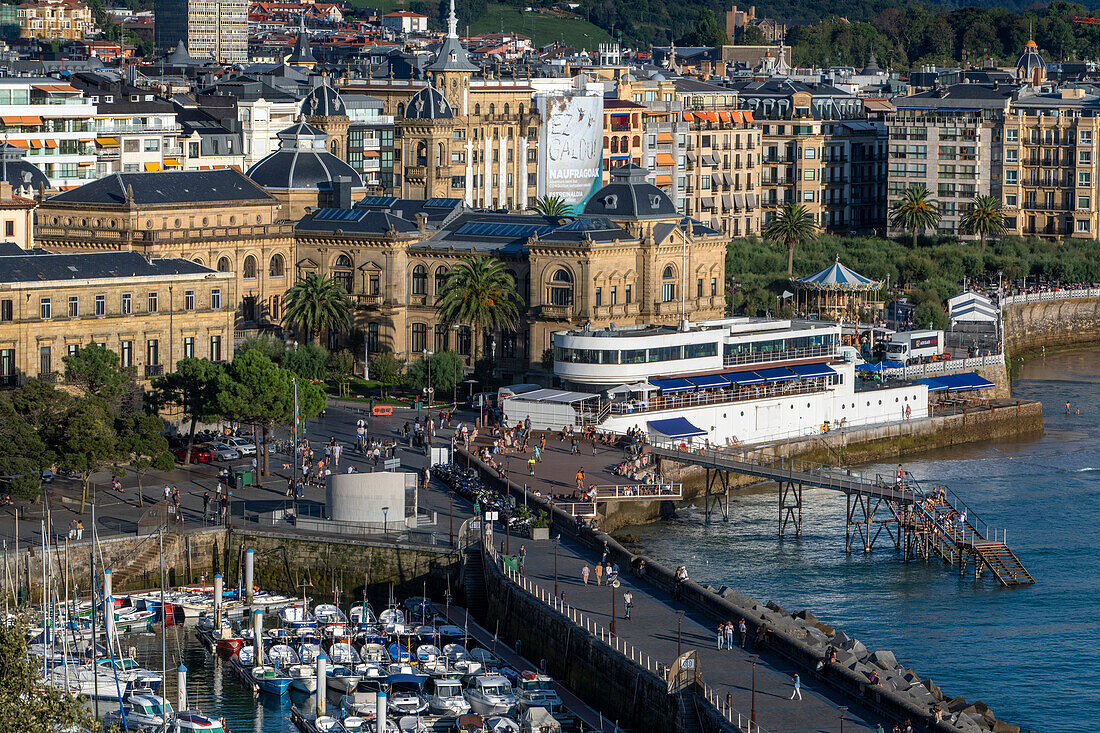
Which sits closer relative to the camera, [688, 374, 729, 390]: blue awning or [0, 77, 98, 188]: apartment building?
[688, 374, 729, 390]: blue awning

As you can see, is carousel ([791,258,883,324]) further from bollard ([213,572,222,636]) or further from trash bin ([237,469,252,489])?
bollard ([213,572,222,636])

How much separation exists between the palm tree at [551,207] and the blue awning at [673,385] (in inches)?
1165

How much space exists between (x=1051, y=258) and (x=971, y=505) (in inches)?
3092

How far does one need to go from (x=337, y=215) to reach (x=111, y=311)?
89.8 feet

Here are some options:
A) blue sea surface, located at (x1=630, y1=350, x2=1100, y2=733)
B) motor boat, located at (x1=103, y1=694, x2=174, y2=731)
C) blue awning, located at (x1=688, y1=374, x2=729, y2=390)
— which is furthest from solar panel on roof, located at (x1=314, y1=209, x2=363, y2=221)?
motor boat, located at (x1=103, y1=694, x2=174, y2=731)

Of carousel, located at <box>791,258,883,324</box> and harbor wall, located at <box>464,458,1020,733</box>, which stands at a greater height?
carousel, located at <box>791,258,883,324</box>

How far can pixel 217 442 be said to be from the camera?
114 meters

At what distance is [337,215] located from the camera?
5625 inches

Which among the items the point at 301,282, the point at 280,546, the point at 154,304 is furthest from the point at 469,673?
the point at 301,282

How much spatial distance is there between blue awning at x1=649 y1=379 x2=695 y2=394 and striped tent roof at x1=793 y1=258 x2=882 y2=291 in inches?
1619

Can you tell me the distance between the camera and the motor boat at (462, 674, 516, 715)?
80188 millimetres

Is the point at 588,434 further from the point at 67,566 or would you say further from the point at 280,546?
the point at 67,566

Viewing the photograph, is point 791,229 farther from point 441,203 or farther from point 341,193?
point 341,193

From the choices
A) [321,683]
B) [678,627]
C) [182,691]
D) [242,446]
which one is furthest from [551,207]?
[182,691]
